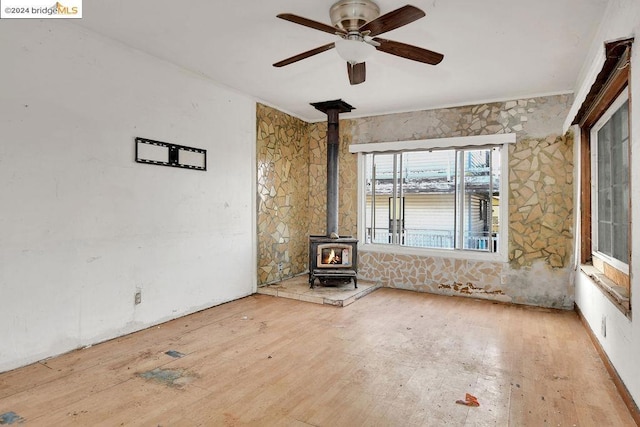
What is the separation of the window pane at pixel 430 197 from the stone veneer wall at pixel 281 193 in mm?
2243

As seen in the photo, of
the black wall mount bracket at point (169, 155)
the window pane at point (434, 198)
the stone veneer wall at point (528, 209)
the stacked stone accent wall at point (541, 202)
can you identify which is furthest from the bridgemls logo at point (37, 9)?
the stacked stone accent wall at point (541, 202)

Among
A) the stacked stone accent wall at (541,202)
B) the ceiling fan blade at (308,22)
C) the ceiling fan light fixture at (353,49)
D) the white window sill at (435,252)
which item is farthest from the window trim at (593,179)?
the ceiling fan blade at (308,22)

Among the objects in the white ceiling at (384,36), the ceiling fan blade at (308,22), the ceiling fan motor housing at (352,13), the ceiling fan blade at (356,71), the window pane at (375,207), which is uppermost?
the white ceiling at (384,36)

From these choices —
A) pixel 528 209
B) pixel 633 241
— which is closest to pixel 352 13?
pixel 633 241

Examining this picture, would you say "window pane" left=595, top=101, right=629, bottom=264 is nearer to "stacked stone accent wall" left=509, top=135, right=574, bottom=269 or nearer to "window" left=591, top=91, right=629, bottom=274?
"window" left=591, top=91, right=629, bottom=274

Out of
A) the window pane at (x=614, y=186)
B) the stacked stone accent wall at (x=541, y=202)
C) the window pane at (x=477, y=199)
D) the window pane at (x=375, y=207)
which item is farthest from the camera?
the window pane at (x=375, y=207)

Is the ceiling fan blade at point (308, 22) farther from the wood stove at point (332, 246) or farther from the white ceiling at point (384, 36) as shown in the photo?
the wood stove at point (332, 246)

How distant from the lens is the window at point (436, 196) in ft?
15.4

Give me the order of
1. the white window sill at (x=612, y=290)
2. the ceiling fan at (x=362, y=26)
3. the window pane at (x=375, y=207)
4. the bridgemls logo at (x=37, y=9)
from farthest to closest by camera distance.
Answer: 1. the window pane at (x=375, y=207)
2. the bridgemls logo at (x=37, y=9)
3. the ceiling fan at (x=362, y=26)
4. the white window sill at (x=612, y=290)

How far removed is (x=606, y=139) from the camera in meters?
3.25

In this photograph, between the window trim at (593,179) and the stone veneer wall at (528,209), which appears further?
the stone veneer wall at (528,209)

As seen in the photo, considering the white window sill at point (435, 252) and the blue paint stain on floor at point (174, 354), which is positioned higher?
the white window sill at point (435, 252)

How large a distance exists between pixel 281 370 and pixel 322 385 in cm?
36

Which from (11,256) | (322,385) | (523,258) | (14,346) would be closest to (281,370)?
(322,385)
